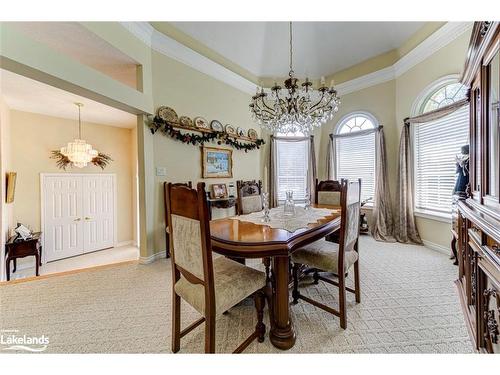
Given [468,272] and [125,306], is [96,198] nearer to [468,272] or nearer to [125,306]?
[125,306]

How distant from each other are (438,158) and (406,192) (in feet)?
2.24

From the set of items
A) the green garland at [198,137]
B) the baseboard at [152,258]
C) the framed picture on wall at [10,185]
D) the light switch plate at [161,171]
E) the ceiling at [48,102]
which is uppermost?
the ceiling at [48,102]

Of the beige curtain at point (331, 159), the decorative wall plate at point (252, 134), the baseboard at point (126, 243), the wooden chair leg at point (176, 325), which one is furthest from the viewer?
the baseboard at point (126, 243)

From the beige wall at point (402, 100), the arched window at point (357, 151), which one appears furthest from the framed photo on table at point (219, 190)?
the arched window at point (357, 151)

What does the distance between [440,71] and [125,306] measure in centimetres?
504

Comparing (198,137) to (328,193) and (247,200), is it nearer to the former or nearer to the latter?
(247,200)

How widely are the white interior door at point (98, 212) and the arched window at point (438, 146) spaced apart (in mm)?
6346

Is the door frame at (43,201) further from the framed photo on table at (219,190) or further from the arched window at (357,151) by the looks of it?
the arched window at (357,151)

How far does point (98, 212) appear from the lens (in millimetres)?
4746

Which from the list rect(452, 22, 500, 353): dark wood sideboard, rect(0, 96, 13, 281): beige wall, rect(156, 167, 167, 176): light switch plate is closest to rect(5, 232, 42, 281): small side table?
rect(0, 96, 13, 281): beige wall

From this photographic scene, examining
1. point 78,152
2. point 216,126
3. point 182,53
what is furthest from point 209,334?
point 78,152

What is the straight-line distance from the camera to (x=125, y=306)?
1886mm

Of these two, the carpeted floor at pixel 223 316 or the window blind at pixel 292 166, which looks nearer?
the carpeted floor at pixel 223 316

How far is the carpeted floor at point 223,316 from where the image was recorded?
4.67 feet
